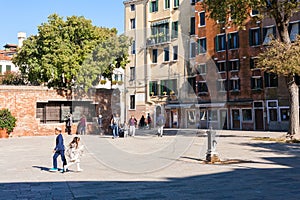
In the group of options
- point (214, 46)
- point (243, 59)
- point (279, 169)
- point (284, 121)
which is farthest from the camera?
point (214, 46)

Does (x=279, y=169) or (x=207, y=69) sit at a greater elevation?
(x=207, y=69)

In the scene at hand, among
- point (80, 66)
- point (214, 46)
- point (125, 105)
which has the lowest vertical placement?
point (125, 105)

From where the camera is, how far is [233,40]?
38125 mm

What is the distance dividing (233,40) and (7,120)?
23851 millimetres

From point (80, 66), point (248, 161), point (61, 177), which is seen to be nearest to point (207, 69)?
point (80, 66)

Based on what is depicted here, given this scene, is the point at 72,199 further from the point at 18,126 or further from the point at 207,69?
the point at 207,69

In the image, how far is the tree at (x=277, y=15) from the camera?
68.7 ft

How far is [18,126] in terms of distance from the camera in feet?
92.8

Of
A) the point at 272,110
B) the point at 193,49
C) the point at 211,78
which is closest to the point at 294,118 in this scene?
the point at 272,110

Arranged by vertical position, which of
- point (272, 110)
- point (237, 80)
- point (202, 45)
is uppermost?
point (202, 45)

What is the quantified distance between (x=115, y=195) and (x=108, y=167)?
4.38 meters

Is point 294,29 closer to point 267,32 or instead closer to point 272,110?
point 267,32

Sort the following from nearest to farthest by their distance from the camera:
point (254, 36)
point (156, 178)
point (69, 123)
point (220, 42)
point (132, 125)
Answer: point (156, 178) < point (132, 125) < point (69, 123) < point (254, 36) < point (220, 42)

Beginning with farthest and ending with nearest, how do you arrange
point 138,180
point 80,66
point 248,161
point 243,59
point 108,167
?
point 243,59, point 80,66, point 248,161, point 108,167, point 138,180
